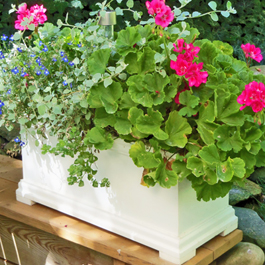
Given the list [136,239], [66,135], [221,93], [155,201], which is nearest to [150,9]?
[221,93]

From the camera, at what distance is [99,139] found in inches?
53.1

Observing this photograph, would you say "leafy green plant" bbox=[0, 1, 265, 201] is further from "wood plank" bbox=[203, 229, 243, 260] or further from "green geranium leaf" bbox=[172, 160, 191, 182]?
"wood plank" bbox=[203, 229, 243, 260]

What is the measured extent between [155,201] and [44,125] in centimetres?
54

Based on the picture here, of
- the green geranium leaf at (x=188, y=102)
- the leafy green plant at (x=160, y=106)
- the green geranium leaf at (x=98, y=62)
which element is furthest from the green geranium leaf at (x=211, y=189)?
the green geranium leaf at (x=98, y=62)

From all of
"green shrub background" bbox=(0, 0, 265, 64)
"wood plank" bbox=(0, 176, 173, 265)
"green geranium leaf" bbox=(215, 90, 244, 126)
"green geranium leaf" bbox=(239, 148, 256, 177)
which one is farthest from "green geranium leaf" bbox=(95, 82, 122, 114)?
"green shrub background" bbox=(0, 0, 265, 64)

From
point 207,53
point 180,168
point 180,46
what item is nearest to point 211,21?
point 207,53

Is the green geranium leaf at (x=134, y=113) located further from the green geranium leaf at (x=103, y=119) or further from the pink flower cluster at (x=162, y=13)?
the pink flower cluster at (x=162, y=13)

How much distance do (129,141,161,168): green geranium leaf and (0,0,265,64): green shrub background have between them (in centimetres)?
201

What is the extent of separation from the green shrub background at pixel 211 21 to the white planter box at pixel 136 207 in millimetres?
1653

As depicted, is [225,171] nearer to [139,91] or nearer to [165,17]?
[139,91]

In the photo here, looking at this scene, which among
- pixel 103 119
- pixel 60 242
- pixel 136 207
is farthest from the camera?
pixel 60 242

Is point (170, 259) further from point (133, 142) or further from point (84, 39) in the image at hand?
point (84, 39)

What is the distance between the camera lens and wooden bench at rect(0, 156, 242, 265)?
1.49 meters

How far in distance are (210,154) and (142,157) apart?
207 millimetres
